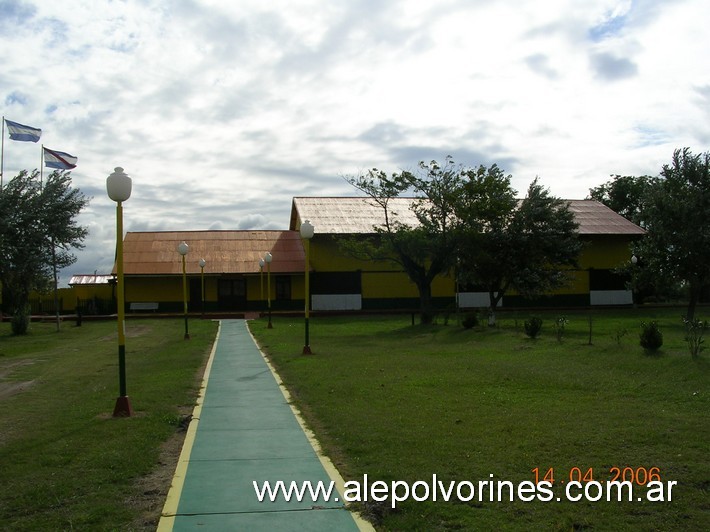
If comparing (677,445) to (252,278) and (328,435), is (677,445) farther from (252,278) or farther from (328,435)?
(252,278)

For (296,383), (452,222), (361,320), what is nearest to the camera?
(296,383)

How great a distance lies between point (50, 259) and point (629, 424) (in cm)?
3135

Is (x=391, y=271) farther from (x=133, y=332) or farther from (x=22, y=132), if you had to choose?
(x=22, y=132)

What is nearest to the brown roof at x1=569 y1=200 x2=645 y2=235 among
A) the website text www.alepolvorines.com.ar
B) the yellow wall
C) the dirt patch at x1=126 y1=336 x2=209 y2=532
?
the yellow wall

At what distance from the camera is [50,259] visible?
34281 millimetres

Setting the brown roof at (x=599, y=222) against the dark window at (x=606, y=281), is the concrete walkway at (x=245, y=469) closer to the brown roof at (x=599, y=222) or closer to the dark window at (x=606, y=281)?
the brown roof at (x=599, y=222)

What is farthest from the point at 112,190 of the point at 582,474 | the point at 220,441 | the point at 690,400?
the point at 690,400

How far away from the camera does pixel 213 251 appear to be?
45281 mm

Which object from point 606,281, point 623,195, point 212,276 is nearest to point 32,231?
point 212,276

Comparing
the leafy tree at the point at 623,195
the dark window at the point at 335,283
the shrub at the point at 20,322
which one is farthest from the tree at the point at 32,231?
the leafy tree at the point at 623,195

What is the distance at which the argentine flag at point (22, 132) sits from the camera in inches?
1266

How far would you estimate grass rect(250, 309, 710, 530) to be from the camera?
574 centimetres

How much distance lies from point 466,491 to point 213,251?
40.4 meters

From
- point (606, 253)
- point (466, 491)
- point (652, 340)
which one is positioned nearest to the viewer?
point (466, 491)
